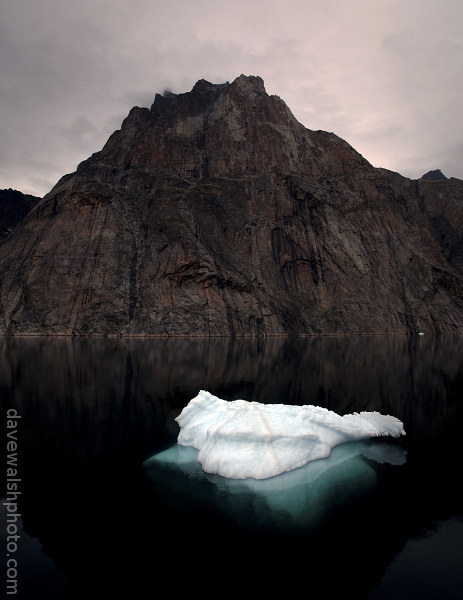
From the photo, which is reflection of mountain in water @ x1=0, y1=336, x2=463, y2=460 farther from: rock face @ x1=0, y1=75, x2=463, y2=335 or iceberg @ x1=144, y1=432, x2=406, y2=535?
rock face @ x1=0, y1=75, x2=463, y2=335

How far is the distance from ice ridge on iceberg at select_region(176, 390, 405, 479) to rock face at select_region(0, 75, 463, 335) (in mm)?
66745

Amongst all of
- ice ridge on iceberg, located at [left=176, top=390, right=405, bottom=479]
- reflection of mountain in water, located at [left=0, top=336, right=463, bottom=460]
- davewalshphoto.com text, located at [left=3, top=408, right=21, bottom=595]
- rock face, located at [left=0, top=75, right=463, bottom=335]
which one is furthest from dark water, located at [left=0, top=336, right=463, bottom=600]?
rock face, located at [left=0, top=75, right=463, bottom=335]

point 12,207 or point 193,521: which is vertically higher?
point 12,207

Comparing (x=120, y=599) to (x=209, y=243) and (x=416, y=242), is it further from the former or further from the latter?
(x=416, y=242)

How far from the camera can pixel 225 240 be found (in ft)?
342

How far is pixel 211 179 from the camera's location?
11400 centimetres

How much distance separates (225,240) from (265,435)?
91.3 meters

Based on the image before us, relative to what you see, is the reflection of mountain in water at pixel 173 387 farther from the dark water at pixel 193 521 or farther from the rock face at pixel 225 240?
the rock face at pixel 225 240

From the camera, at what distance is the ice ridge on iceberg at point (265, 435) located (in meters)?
14.8

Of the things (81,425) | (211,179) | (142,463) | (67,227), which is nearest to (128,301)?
(67,227)

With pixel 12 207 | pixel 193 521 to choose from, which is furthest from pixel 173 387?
pixel 12 207

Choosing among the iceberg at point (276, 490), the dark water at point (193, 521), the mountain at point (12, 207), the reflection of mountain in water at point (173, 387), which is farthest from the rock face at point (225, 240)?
the iceberg at point (276, 490)

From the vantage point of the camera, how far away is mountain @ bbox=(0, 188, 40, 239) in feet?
559

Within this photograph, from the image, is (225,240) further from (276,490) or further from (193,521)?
(193,521)
